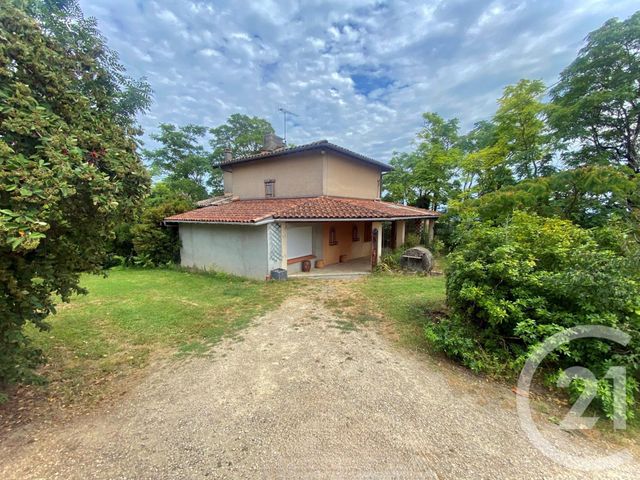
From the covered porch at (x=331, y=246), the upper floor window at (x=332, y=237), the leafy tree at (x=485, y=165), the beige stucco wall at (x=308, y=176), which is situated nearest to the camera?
the covered porch at (x=331, y=246)

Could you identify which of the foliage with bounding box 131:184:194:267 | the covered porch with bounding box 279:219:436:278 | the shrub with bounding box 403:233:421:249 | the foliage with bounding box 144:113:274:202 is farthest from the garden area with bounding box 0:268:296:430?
the foliage with bounding box 144:113:274:202

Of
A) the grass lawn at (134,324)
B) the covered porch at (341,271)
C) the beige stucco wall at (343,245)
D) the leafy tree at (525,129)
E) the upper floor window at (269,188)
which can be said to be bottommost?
the grass lawn at (134,324)

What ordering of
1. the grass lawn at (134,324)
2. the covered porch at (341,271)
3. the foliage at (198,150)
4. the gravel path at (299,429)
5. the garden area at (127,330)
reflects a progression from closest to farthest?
the gravel path at (299,429) < the garden area at (127,330) < the grass lawn at (134,324) < the covered porch at (341,271) < the foliage at (198,150)

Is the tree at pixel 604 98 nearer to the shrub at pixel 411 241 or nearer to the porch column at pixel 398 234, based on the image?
the shrub at pixel 411 241

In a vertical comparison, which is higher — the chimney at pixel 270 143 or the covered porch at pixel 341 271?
the chimney at pixel 270 143

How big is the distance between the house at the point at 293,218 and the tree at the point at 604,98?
752 centimetres

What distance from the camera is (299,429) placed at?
275cm

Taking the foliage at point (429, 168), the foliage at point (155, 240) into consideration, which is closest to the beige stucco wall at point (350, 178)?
the foliage at point (429, 168)

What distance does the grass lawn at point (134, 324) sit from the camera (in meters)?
3.95

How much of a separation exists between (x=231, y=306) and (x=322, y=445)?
5.30 m

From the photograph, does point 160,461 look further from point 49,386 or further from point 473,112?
point 473,112

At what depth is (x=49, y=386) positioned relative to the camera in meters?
3.51

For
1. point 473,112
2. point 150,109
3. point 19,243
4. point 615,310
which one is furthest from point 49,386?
point 473,112

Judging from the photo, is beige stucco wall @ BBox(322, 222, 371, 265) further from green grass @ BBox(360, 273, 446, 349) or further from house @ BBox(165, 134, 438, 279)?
green grass @ BBox(360, 273, 446, 349)
